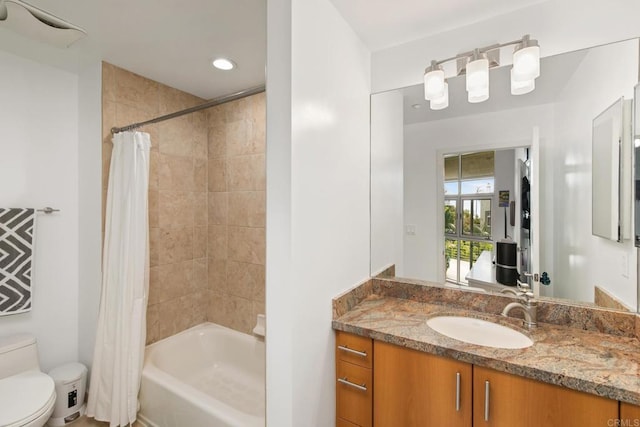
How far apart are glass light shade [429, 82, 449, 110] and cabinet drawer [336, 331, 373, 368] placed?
1314 mm

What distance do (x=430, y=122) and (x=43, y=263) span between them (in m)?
2.75

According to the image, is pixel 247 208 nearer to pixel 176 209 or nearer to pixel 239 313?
pixel 176 209

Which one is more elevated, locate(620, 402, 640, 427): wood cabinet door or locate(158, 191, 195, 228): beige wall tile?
locate(158, 191, 195, 228): beige wall tile

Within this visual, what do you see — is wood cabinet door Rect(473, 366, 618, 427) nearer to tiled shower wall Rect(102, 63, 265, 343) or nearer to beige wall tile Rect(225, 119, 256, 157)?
tiled shower wall Rect(102, 63, 265, 343)

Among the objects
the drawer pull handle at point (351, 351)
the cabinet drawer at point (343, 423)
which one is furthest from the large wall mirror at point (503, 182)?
the cabinet drawer at point (343, 423)

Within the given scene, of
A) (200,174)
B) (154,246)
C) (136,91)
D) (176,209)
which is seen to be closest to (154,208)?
(176,209)

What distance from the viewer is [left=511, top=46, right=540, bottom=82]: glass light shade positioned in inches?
51.1

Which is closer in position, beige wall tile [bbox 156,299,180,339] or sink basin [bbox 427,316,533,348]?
sink basin [bbox 427,316,533,348]

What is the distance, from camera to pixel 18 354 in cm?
174

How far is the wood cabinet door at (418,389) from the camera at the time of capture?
111 cm

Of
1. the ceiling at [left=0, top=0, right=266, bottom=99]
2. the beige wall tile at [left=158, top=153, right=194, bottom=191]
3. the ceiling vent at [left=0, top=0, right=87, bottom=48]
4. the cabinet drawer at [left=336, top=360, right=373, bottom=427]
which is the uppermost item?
the ceiling at [left=0, top=0, right=266, bottom=99]

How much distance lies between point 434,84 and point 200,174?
2069 mm

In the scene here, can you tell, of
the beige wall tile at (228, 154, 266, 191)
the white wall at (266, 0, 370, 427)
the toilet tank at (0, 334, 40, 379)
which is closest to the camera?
the white wall at (266, 0, 370, 427)

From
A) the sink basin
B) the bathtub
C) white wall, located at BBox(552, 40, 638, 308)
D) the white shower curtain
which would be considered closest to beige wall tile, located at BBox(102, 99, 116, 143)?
the white shower curtain
